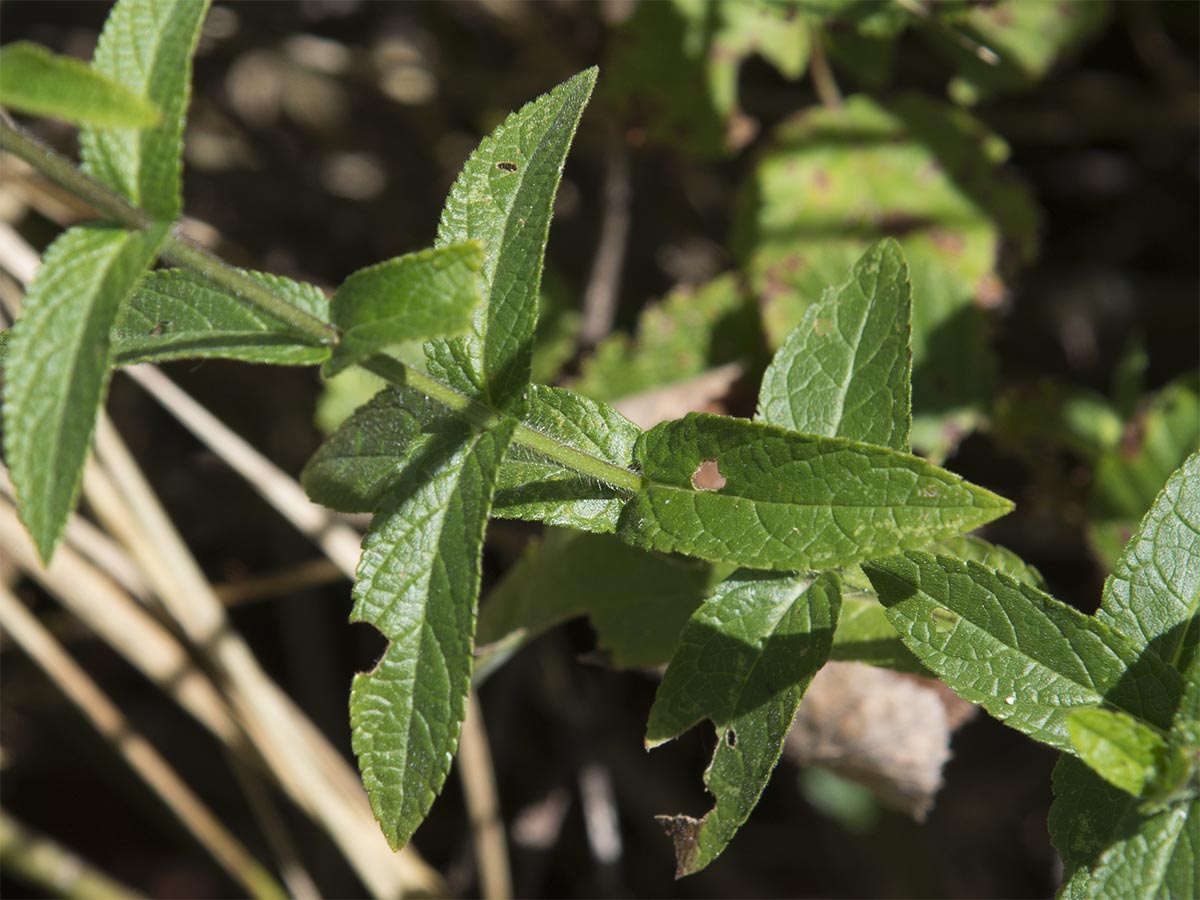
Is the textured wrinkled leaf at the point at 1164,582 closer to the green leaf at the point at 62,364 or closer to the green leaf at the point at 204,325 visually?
the green leaf at the point at 204,325

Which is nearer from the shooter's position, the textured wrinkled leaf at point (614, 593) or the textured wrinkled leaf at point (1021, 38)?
the textured wrinkled leaf at point (614, 593)

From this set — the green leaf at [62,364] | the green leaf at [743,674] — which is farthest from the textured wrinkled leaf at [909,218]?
the green leaf at [62,364]

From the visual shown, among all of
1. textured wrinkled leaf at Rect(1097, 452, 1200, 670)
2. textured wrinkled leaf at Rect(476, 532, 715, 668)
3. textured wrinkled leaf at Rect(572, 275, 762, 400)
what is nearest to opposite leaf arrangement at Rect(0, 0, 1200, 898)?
textured wrinkled leaf at Rect(1097, 452, 1200, 670)

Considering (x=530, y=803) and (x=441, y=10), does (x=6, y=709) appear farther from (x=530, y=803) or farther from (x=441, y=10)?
(x=441, y=10)

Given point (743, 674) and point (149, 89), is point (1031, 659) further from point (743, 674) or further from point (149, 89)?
point (149, 89)

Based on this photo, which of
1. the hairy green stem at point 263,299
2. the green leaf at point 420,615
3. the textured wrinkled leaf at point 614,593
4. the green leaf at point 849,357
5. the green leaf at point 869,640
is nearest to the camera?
the hairy green stem at point 263,299

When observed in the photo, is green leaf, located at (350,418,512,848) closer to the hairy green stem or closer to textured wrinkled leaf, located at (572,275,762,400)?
the hairy green stem

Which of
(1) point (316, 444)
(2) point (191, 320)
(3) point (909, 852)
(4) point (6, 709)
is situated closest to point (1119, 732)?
(2) point (191, 320)
